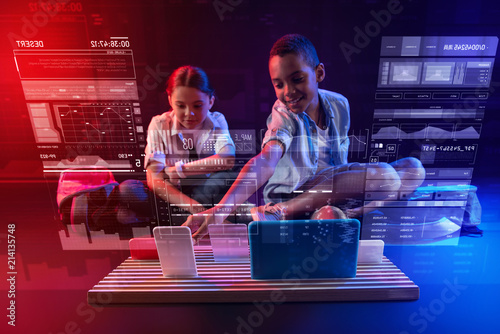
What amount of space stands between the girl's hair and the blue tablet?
1.39 feet

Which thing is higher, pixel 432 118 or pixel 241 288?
pixel 432 118

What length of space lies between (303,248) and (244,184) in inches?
11.1

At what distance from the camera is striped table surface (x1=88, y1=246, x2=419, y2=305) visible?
0.82 metres

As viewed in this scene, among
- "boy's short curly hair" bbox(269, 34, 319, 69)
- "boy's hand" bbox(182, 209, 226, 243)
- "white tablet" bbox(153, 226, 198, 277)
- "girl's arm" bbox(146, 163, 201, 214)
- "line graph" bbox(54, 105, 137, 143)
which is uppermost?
"boy's short curly hair" bbox(269, 34, 319, 69)

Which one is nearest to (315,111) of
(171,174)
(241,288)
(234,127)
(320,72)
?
(320,72)

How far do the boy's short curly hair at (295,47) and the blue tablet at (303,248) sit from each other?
0.47m

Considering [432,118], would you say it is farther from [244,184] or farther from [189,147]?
[189,147]

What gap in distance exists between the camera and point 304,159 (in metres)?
0.75

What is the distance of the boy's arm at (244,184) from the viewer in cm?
73

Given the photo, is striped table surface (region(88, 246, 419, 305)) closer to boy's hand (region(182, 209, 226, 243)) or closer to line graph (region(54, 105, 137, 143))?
boy's hand (region(182, 209, 226, 243))

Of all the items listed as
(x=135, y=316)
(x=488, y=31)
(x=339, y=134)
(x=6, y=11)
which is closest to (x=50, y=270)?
(x=135, y=316)

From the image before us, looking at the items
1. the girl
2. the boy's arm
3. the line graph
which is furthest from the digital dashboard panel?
the line graph

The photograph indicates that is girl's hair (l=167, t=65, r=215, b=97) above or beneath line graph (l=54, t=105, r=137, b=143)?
above

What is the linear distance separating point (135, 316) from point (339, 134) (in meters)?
0.84
